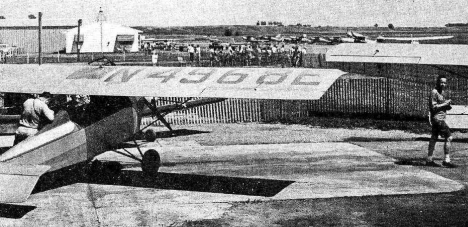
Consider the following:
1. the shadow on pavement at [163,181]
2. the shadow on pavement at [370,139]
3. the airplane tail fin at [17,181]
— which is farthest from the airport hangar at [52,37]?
the airplane tail fin at [17,181]

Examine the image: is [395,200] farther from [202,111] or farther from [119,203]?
[202,111]

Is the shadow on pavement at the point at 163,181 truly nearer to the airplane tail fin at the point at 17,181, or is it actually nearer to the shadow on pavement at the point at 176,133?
the airplane tail fin at the point at 17,181

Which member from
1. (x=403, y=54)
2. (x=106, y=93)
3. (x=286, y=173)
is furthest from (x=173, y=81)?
(x=403, y=54)

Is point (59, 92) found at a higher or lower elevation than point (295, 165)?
higher

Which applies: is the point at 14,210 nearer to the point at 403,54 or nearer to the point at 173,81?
the point at 173,81

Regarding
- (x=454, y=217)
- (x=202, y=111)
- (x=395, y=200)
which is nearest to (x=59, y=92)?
(x=395, y=200)

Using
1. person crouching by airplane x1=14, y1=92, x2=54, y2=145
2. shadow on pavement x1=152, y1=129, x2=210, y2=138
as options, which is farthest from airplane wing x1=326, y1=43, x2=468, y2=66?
person crouching by airplane x1=14, y1=92, x2=54, y2=145

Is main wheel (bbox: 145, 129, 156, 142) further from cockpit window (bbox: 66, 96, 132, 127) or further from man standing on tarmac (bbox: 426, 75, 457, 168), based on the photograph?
man standing on tarmac (bbox: 426, 75, 457, 168)
